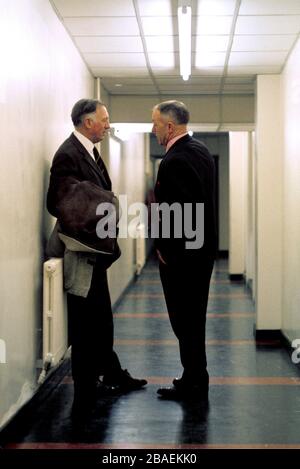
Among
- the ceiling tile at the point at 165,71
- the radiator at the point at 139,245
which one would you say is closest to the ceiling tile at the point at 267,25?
the ceiling tile at the point at 165,71

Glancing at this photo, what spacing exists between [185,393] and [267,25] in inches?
95.0

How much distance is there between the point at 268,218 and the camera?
588cm

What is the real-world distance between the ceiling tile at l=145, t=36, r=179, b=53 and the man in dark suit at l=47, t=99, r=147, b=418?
1.22 metres

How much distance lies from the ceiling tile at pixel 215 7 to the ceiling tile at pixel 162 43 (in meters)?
0.63

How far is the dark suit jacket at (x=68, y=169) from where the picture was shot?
356 cm

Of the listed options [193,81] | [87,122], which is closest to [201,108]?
[193,81]

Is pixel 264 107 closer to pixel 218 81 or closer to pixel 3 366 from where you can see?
pixel 218 81

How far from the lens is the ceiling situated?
4059mm

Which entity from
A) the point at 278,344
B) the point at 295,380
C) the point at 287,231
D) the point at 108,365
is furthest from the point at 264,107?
the point at 108,365

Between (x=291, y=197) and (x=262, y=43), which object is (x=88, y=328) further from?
(x=262, y=43)

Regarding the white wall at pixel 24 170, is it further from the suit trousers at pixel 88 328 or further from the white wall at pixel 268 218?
the white wall at pixel 268 218

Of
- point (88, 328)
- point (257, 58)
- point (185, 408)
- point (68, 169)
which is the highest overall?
point (257, 58)

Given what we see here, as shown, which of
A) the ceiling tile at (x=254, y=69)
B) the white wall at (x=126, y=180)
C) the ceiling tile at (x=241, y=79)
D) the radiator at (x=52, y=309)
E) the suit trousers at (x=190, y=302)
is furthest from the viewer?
the white wall at (x=126, y=180)

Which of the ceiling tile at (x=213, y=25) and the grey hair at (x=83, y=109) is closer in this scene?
the grey hair at (x=83, y=109)
